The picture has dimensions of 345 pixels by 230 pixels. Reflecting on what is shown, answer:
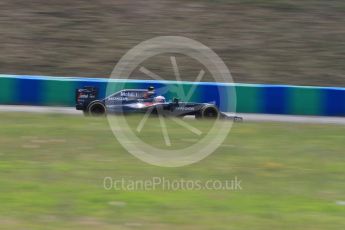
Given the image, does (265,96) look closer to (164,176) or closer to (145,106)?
(145,106)

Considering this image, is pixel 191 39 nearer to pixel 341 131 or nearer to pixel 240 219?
pixel 341 131

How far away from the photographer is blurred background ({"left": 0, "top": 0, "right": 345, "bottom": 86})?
613 inches

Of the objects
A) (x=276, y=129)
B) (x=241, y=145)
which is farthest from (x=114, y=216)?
(x=276, y=129)

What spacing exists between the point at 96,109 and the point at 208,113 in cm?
176

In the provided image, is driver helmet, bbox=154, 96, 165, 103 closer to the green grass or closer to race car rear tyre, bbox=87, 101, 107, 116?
race car rear tyre, bbox=87, 101, 107, 116

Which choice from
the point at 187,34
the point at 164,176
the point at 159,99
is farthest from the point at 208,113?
the point at 187,34

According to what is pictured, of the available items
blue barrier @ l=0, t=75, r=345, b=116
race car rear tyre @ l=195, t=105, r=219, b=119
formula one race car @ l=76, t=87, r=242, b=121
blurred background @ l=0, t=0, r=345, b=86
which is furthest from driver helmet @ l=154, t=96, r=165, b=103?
blurred background @ l=0, t=0, r=345, b=86

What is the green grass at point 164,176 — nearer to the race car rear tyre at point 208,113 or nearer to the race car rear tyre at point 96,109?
the race car rear tyre at point 208,113

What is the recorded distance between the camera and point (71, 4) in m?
18.8

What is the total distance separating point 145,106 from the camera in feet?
35.8

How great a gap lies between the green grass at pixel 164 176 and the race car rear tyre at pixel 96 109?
1.66 metres

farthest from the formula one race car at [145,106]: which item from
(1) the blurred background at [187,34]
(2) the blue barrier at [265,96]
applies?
(1) the blurred background at [187,34]

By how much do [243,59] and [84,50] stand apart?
369cm

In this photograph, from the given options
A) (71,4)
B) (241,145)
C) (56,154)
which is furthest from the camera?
(71,4)
